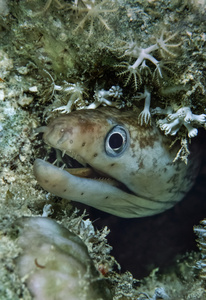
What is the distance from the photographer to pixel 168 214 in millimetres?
4777

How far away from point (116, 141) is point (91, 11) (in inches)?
49.6

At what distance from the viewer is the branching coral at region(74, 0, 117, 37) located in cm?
218

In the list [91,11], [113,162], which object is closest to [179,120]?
[113,162]

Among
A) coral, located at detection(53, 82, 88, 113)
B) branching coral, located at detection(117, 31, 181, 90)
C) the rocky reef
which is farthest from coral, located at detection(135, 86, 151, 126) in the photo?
coral, located at detection(53, 82, 88, 113)

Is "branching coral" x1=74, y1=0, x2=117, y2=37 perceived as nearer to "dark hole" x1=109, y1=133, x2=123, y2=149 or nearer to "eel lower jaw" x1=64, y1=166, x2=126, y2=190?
"dark hole" x1=109, y1=133, x2=123, y2=149

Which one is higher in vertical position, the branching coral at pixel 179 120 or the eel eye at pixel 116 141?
the branching coral at pixel 179 120

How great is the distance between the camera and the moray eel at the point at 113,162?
248 centimetres

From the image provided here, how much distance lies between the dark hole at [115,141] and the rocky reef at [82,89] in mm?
354

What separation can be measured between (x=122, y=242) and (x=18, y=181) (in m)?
2.46

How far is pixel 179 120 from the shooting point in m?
2.58

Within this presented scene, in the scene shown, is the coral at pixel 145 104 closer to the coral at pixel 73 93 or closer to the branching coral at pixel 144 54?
the branching coral at pixel 144 54

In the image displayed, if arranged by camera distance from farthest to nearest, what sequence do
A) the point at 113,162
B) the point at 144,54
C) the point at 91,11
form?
1. the point at 113,162
2. the point at 144,54
3. the point at 91,11

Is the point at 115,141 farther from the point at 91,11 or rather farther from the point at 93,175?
the point at 91,11

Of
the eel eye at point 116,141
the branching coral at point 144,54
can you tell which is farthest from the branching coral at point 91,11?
the eel eye at point 116,141
